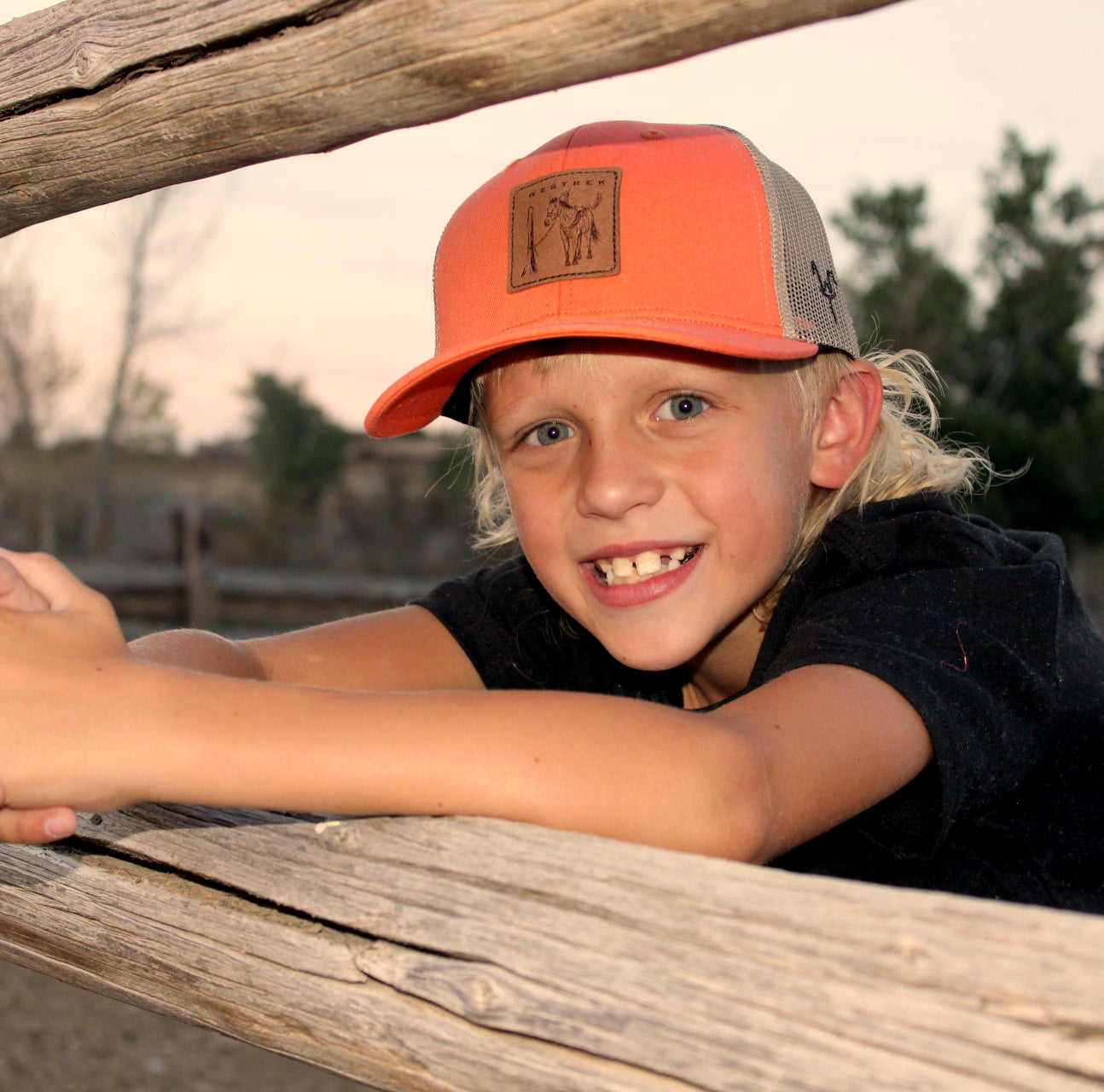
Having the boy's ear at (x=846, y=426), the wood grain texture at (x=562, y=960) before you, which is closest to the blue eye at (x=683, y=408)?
the boy's ear at (x=846, y=426)

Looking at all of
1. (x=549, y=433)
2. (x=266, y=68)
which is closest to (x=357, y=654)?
(x=549, y=433)

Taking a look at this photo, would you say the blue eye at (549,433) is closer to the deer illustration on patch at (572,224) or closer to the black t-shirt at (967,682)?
the deer illustration on patch at (572,224)

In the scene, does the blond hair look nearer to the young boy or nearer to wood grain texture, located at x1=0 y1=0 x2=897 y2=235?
the young boy

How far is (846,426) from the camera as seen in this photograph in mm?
2098

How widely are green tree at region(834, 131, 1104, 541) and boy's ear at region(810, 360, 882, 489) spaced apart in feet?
52.9

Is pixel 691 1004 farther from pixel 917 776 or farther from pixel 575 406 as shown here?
pixel 575 406

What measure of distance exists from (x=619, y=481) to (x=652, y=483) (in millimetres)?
52

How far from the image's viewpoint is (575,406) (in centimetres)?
183

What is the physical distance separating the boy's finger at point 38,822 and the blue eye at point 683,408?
1.04m

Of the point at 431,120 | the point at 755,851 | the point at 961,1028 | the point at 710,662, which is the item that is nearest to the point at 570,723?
the point at 755,851

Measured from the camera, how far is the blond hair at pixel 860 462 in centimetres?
198

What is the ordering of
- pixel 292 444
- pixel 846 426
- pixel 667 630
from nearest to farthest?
pixel 667 630
pixel 846 426
pixel 292 444

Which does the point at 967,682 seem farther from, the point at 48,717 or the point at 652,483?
the point at 48,717

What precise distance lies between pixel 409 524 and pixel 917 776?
2283 cm
